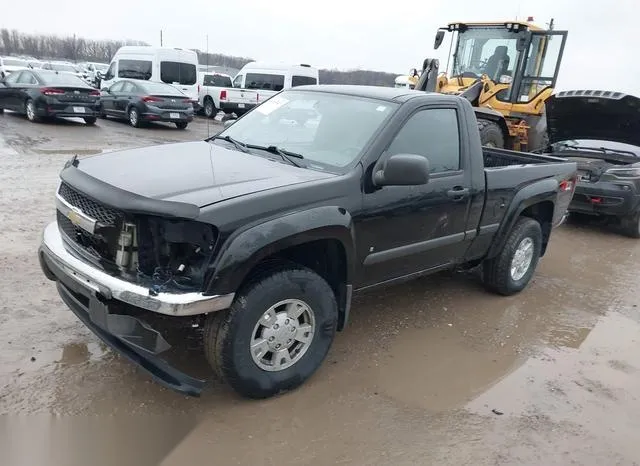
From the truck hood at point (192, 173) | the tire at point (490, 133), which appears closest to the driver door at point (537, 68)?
the tire at point (490, 133)

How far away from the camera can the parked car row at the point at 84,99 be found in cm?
1427

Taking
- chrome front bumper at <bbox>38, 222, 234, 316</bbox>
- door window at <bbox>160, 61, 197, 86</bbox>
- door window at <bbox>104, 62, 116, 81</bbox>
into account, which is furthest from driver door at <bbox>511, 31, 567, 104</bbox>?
door window at <bbox>104, 62, 116, 81</bbox>

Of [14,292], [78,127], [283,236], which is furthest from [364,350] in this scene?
[78,127]

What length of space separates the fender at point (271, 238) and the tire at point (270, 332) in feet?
0.62

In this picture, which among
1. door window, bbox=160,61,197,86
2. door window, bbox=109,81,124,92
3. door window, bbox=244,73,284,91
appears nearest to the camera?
door window, bbox=109,81,124,92

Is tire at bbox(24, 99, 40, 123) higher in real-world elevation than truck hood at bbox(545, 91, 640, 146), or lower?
lower

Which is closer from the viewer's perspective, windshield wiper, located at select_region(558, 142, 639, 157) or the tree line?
windshield wiper, located at select_region(558, 142, 639, 157)

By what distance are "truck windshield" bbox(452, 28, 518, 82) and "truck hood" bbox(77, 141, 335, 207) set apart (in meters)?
8.67

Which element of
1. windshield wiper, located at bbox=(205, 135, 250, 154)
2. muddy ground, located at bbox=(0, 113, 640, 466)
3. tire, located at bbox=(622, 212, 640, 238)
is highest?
windshield wiper, located at bbox=(205, 135, 250, 154)

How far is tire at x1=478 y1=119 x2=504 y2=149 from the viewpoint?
9555mm

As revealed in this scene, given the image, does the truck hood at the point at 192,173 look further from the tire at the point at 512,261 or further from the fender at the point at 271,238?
the tire at the point at 512,261

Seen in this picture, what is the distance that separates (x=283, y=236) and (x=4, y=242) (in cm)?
380

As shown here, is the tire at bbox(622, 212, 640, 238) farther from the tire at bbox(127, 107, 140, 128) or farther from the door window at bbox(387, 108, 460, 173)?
the tire at bbox(127, 107, 140, 128)

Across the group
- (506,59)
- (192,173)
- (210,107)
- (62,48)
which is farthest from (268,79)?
(62,48)
